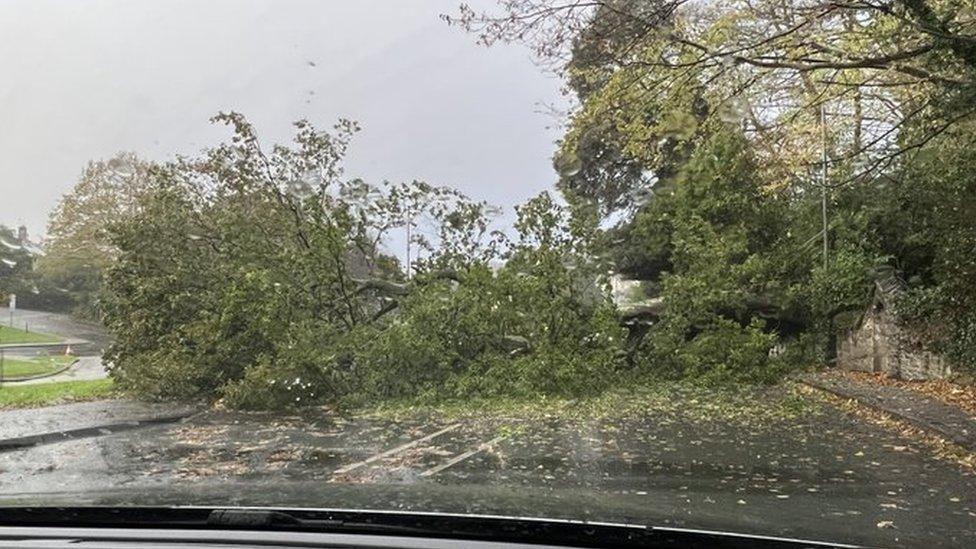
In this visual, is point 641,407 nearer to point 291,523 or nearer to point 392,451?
point 392,451

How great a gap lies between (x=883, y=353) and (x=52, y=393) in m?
12.0

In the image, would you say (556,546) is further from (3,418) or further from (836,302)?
(836,302)

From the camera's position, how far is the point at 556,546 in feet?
6.50

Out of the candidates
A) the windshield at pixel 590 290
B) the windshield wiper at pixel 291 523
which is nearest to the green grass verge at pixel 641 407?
the windshield at pixel 590 290

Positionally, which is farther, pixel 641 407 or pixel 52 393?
pixel 641 407

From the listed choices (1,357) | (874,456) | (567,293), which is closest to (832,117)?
(567,293)

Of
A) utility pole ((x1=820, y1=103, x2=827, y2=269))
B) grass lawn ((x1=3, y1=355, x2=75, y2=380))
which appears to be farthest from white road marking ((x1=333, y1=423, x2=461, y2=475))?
utility pole ((x1=820, y1=103, x2=827, y2=269))

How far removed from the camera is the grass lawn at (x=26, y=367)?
9281 millimetres

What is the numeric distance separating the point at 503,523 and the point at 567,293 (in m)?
9.20

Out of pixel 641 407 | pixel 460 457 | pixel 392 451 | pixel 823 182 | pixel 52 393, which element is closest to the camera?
pixel 460 457

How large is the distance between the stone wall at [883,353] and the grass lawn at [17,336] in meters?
12.2

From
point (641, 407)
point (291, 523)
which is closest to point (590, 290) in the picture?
point (641, 407)

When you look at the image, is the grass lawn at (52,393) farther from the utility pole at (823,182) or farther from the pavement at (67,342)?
the utility pole at (823,182)

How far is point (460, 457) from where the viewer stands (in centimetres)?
654
